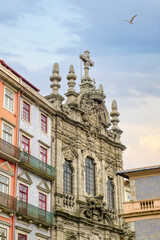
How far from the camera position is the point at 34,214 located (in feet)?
113

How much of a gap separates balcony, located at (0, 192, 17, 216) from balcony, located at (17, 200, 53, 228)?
70 centimetres

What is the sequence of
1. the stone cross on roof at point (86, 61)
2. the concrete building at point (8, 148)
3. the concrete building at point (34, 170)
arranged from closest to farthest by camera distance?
the concrete building at point (8, 148) < the concrete building at point (34, 170) < the stone cross on roof at point (86, 61)

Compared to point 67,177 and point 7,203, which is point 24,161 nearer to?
point 7,203

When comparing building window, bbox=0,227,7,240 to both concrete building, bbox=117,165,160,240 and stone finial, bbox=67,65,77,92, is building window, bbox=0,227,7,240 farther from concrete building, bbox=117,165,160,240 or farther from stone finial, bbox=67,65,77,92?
stone finial, bbox=67,65,77,92

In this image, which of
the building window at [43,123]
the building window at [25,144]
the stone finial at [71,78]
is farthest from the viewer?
the stone finial at [71,78]

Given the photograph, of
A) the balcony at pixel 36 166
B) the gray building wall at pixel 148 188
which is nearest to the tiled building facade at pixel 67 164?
the balcony at pixel 36 166

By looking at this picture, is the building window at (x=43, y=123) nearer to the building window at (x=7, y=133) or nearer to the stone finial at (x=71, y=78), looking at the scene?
the building window at (x=7, y=133)

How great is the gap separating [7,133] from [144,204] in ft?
34.3

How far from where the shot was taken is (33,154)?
119 feet

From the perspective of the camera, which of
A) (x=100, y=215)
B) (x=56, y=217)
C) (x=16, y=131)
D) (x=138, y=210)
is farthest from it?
(x=100, y=215)

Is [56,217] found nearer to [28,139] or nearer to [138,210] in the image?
[28,139]

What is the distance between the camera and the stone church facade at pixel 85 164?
128ft

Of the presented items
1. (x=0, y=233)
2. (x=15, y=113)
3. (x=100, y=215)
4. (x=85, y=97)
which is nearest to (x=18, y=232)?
(x=0, y=233)

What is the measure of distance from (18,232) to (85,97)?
16.0 m
